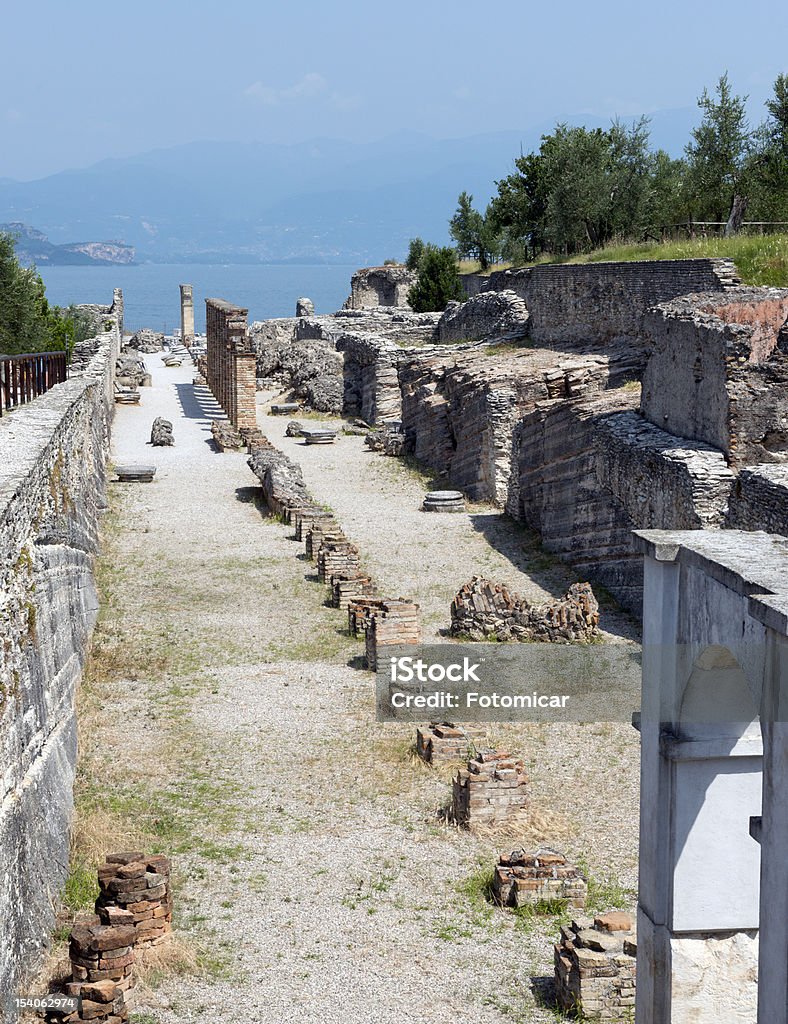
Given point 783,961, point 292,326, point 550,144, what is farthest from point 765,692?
point 292,326

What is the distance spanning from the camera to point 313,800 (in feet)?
32.2

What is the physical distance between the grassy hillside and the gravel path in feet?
20.9

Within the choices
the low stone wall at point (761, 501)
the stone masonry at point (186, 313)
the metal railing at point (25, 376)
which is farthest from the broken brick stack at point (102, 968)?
the stone masonry at point (186, 313)

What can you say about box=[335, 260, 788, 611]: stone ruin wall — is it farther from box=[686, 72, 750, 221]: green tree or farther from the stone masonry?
the stone masonry

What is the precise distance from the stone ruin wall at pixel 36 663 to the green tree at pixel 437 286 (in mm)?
29152

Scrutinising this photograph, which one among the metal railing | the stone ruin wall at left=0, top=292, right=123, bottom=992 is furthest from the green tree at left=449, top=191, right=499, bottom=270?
the stone ruin wall at left=0, top=292, right=123, bottom=992

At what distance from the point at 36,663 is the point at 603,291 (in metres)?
18.8

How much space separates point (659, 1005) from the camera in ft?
20.2

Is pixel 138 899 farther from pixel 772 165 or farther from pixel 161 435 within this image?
pixel 772 165

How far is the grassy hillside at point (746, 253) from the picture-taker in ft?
67.8

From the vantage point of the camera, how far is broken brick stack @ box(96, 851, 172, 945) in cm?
755

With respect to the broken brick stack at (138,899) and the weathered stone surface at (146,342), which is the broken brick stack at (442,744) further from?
the weathered stone surface at (146,342)

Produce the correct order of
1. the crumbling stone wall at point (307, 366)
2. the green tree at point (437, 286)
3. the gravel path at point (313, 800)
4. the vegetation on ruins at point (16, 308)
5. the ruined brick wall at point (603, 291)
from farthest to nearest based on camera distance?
the green tree at point (437, 286), the crumbling stone wall at point (307, 366), the vegetation on ruins at point (16, 308), the ruined brick wall at point (603, 291), the gravel path at point (313, 800)

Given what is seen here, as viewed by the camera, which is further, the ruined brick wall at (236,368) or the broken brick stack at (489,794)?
the ruined brick wall at (236,368)
